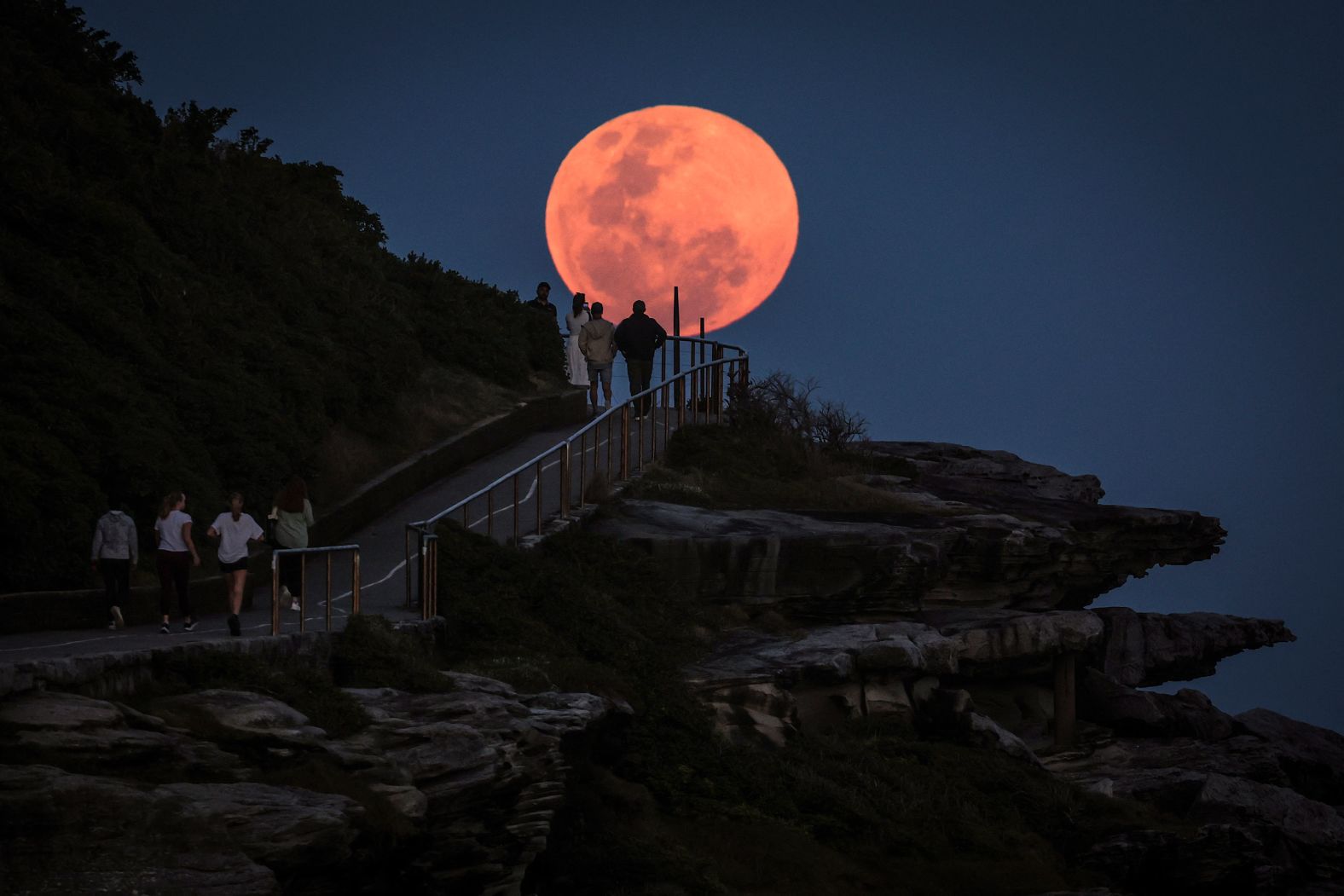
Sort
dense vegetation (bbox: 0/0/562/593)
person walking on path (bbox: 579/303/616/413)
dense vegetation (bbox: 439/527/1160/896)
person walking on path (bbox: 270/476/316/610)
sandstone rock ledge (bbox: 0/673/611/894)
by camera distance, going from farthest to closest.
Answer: person walking on path (bbox: 579/303/616/413)
dense vegetation (bbox: 0/0/562/593)
person walking on path (bbox: 270/476/316/610)
dense vegetation (bbox: 439/527/1160/896)
sandstone rock ledge (bbox: 0/673/611/894)

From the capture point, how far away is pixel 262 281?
86.1 feet

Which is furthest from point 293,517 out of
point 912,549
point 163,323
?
point 912,549

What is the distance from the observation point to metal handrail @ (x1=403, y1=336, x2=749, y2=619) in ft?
52.9

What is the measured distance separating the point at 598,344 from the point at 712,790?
14.8 metres

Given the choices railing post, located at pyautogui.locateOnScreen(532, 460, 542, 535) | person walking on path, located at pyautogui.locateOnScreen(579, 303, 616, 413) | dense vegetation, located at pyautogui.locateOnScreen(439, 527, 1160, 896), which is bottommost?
dense vegetation, located at pyautogui.locateOnScreen(439, 527, 1160, 896)

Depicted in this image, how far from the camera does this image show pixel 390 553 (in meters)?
20.0

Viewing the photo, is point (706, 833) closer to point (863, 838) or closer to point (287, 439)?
point (863, 838)

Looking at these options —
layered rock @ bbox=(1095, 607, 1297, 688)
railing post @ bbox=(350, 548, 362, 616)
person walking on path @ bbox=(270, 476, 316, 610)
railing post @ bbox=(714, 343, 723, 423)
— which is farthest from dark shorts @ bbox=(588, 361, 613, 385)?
railing post @ bbox=(350, 548, 362, 616)

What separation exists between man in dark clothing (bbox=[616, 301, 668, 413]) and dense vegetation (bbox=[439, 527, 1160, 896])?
8.45 meters

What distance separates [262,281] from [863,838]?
1528cm

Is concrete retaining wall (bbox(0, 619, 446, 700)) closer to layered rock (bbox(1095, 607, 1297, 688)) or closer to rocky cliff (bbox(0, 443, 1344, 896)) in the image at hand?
rocky cliff (bbox(0, 443, 1344, 896))

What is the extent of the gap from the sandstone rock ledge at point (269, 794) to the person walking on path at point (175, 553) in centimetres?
380

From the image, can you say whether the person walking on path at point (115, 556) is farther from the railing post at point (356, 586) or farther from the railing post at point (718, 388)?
the railing post at point (718, 388)

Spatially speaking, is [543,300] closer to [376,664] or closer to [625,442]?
[625,442]
